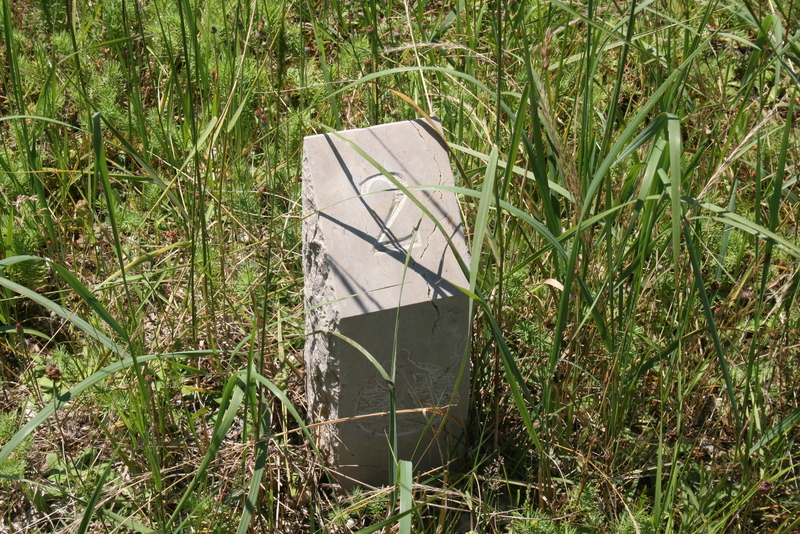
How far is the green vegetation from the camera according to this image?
1.39 metres

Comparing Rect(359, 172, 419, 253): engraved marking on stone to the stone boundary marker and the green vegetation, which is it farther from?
the green vegetation

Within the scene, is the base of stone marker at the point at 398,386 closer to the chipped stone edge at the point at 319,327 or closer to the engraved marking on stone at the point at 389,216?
the chipped stone edge at the point at 319,327

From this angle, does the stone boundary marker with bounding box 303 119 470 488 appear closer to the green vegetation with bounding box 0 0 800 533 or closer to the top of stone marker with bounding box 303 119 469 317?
the top of stone marker with bounding box 303 119 469 317

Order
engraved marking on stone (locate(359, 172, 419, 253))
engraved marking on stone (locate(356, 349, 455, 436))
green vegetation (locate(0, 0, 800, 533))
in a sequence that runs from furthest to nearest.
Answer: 1. engraved marking on stone (locate(356, 349, 455, 436))
2. engraved marking on stone (locate(359, 172, 419, 253))
3. green vegetation (locate(0, 0, 800, 533))

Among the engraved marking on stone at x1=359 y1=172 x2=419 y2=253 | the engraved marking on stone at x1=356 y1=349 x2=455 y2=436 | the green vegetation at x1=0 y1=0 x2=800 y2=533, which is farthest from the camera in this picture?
the engraved marking on stone at x1=356 y1=349 x2=455 y2=436

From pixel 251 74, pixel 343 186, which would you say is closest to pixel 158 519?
pixel 343 186

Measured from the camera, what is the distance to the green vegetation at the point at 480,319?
1.39m

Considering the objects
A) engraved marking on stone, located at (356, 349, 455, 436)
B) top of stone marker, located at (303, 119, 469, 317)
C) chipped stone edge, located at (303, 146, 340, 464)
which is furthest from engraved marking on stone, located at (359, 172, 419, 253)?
engraved marking on stone, located at (356, 349, 455, 436)

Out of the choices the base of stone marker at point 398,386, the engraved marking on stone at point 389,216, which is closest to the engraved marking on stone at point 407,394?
the base of stone marker at point 398,386

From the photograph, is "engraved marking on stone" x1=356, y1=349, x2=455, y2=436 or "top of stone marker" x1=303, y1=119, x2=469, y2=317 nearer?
"top of stone marker" x1=303, y1=119, x2=469, y2=317

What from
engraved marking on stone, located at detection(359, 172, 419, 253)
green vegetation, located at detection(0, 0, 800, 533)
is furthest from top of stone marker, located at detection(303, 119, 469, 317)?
green vegetation, located at detection(0, 0, 800, 533)

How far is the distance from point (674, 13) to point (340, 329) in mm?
1941

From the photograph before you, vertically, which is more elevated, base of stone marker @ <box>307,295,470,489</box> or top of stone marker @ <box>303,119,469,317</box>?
top of stone marker @ <box>303,119,469,317</box>

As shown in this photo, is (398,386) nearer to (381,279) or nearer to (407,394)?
(407,394)
